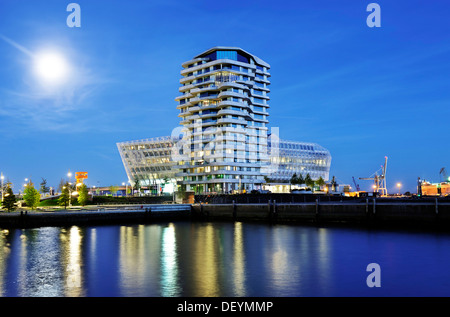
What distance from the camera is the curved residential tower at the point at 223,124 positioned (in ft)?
491

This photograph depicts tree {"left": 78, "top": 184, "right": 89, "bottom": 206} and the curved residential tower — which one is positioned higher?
the curved residential tower

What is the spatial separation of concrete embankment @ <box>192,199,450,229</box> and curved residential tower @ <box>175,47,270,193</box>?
65.3 m

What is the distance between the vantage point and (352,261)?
1308 inches

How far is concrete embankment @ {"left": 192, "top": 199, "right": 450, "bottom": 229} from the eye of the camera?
50.9 m

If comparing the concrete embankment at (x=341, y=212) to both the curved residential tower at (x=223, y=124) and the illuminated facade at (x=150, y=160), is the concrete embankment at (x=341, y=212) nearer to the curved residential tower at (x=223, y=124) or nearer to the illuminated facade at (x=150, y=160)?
the curved residential tower at (x=223, y=124)

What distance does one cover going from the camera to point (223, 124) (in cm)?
15100

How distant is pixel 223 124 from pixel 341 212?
3725 inches

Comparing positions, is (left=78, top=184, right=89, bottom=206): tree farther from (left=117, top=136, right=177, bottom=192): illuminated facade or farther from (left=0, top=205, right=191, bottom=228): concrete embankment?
(left=117, top=136, right=177, bottom=192): illuminated facade

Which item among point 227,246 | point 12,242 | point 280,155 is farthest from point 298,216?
point 280,155

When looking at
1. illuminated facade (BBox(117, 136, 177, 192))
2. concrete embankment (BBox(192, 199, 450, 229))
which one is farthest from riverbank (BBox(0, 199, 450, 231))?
illuminated facade (BBox(117, 136, 177, 192))

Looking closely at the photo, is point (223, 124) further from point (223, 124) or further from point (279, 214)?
point (279, 214)
